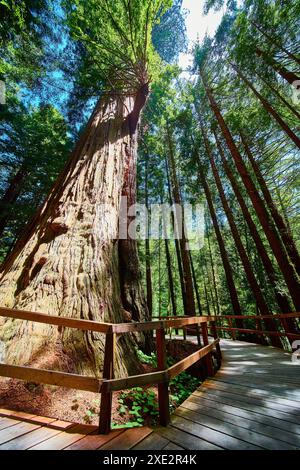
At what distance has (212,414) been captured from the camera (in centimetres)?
202

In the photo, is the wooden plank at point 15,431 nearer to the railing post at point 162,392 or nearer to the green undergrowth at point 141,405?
the green undergrowth at point 141,405

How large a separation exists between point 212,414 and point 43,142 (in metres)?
12.1

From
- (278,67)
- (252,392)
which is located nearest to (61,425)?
(252,392)

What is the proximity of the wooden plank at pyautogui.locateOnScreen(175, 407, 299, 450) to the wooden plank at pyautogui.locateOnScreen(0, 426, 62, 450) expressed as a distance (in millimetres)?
1138

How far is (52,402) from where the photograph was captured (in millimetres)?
2098

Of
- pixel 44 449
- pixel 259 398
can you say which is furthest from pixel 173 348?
pixel 44 449

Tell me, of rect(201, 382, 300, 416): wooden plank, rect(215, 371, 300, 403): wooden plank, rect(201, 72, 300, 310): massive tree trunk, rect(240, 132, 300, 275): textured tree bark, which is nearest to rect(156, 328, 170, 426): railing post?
rect(201, 382, 300, 416): wooden plank

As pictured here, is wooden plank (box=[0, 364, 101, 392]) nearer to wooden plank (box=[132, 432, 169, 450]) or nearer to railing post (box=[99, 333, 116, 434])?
railing post (box=[99, 333, 116, 434])

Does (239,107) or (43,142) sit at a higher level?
(239,107)

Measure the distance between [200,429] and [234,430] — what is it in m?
0.28

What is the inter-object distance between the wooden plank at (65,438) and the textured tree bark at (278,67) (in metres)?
9.36

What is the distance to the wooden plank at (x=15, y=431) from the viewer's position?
1.46 metres
